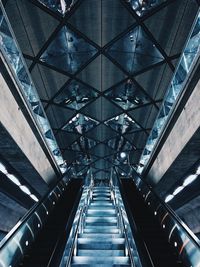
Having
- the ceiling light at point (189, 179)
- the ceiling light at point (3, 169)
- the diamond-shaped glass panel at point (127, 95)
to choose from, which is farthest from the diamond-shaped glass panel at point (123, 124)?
the ceiling light at point (3, 169)

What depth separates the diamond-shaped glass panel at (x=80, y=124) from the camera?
13.6 m

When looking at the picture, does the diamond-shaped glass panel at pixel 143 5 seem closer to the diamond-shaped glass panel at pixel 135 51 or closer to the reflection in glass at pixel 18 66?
the diamond-shaped glass panel at pixel 135 51

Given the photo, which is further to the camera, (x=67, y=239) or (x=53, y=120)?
(x=53, y=120)

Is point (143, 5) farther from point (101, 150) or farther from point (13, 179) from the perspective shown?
point (101, 150)

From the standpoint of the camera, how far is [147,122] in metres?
13.8

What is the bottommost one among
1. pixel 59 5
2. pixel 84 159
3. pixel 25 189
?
pixel 59 5

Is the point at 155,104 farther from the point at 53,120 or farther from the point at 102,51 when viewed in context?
the point at 53,120

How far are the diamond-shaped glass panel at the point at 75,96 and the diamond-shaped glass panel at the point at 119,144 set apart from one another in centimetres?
548

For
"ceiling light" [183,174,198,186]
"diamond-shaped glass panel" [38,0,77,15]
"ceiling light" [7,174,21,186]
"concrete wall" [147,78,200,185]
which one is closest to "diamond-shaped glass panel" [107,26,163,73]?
"diamond-shaped glass panel" [38,0,77,15]

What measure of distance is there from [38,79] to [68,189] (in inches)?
206

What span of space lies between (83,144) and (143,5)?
39.0ft

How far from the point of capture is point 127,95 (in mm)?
11180

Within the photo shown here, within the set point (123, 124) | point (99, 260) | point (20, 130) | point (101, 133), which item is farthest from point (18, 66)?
point (101, 133)

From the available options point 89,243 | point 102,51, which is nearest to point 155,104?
point 102,51
